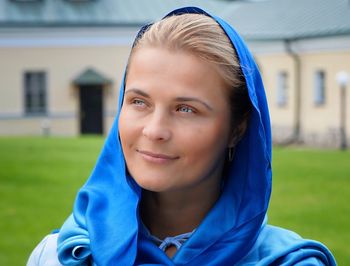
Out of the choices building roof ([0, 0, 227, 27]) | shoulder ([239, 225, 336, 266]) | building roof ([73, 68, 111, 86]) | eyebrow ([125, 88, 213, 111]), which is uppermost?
eyebrow ([125, 88, 213, 111])

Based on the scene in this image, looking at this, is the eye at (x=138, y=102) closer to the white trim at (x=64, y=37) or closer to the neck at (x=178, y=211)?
the neck at (x=178, y=211)

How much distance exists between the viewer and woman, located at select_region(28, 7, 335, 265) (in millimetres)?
1879

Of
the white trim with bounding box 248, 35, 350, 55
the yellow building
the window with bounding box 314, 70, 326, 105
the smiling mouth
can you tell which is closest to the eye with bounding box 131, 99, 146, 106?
the smiling mouth

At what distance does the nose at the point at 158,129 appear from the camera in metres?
1.88

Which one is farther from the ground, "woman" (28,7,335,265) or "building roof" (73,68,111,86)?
"woman" (28,7,335,265)

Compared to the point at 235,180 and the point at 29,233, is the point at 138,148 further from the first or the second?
the point at 29,233

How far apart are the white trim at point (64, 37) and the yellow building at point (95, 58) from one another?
0.14 feet

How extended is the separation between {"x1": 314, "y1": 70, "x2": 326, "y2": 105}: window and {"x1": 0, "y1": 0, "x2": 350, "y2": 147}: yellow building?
38mm

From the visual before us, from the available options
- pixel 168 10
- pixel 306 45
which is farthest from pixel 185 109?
pixel 168 10

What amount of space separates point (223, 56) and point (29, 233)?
8.86 meters

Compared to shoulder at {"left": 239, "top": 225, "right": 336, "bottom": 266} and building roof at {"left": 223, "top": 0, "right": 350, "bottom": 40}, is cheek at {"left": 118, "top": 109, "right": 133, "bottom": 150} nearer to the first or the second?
shoulder at {"left": 239, "top": 225, "right": 336, "bottom": 266}

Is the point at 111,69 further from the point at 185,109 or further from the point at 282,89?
the point at 185,109

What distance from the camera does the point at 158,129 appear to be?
6.15ft

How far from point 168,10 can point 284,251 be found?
111ft
